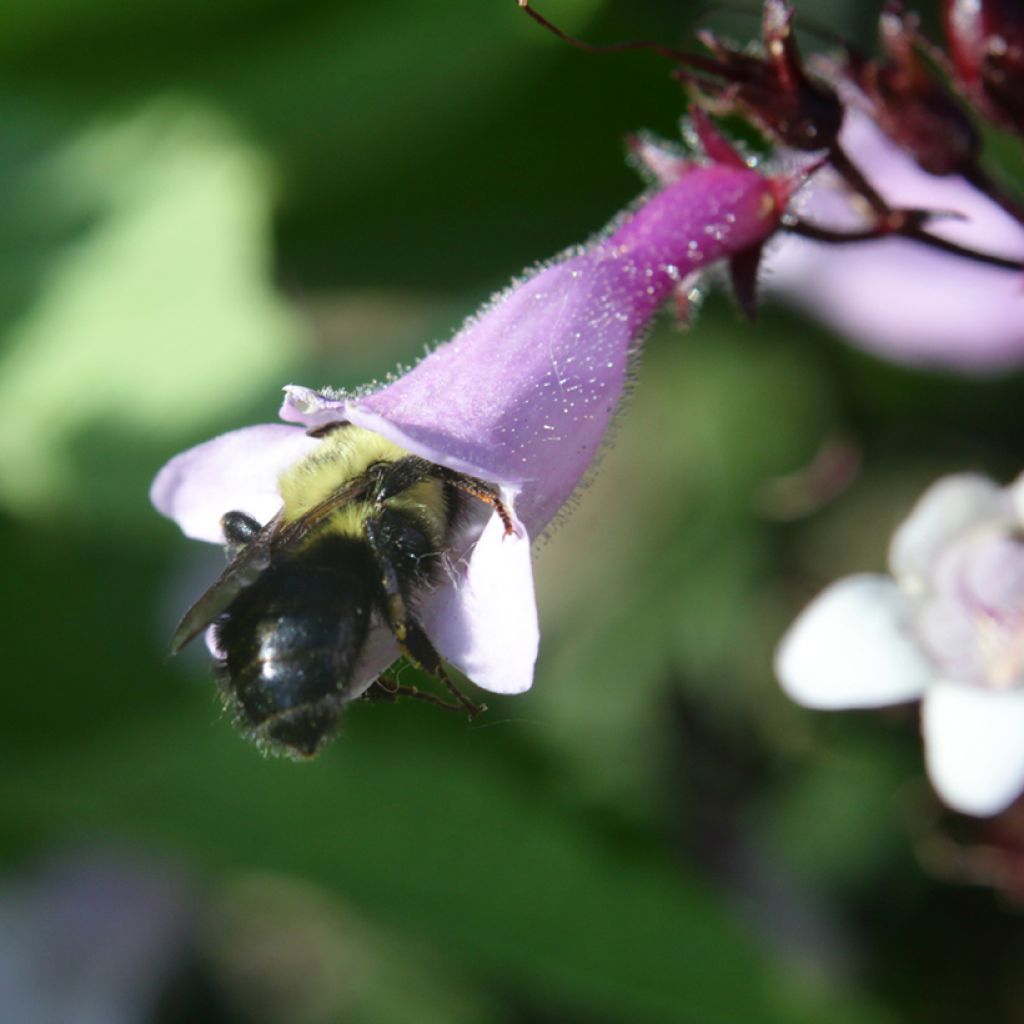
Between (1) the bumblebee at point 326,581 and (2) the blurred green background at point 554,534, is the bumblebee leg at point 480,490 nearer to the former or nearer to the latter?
(1) the bumblebee at point 326,581

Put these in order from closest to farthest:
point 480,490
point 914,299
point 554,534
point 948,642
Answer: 1. point 480,490
2. point 948,642
3. point 914,299
4. point 554,534

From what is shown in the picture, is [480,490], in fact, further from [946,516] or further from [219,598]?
Result: [946,516]

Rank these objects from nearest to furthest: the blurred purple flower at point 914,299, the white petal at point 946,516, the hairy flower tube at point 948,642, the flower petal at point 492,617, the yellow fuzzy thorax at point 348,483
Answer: the flower petal at point 492,617 → the yellow fuzzy thorax at point 348,483 → the hairy flower tube at point 948,642 → the white petal at point 946,516 → the blurred purple flower at point 914,299

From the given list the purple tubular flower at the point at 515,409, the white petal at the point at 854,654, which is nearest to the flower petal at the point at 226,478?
the purple tubular flower at the point at 515,409

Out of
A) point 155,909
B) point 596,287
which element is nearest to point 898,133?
point 596,287

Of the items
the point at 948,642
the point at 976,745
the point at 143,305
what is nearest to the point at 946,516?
the point at 948,642

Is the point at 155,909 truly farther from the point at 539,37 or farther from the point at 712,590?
the point at 539,37
